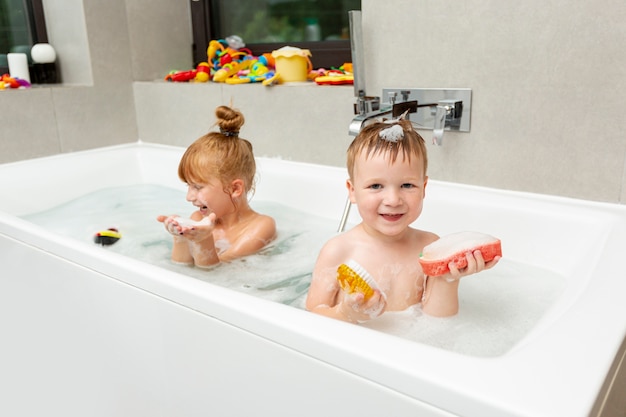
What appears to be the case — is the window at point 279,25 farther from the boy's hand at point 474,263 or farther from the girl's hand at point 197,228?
the boy's hand at point 474,263

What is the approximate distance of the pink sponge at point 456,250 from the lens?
2.85 feet

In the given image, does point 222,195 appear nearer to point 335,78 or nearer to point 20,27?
point 335,78

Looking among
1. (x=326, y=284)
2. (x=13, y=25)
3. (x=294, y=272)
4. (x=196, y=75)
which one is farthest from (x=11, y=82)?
A: (x=326, y=284)

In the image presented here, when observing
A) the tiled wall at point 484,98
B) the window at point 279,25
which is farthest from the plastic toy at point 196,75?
Result: the window at point 279,25

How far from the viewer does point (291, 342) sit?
2.35 ft

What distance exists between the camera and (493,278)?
123cm

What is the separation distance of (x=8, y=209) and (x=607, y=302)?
5.55 ft

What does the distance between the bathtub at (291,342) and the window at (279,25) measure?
2.00ft

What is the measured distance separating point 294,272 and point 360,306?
49 cm

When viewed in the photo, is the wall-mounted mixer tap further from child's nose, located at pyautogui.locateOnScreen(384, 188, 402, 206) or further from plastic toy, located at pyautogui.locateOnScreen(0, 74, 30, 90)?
plastic toy, located at pyautogui.locateOnScreen(0, 74, 30, 90)

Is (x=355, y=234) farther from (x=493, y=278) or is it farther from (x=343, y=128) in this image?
(x=343, y=128)

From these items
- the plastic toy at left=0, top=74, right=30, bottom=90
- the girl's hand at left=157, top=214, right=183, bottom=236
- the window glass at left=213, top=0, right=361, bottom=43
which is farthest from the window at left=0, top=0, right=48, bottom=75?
the girl's hand at left=157, top=214, right=183, bottom=236

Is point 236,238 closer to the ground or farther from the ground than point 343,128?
closer to the ground

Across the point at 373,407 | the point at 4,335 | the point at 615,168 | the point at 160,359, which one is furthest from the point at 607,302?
the point at 4,335
